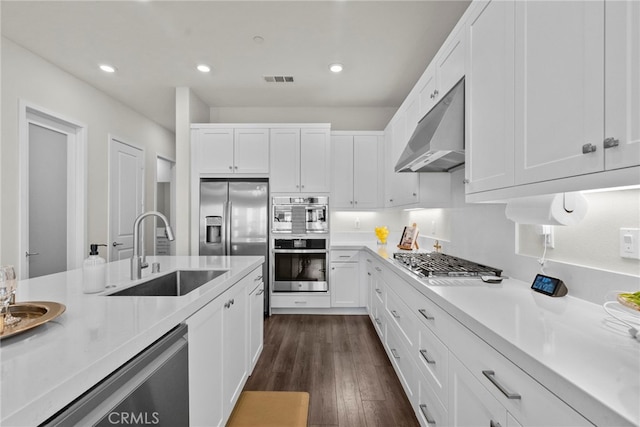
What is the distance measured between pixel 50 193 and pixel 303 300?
10.4 feet

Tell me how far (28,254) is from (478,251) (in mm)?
4209

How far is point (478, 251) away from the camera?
2.22m

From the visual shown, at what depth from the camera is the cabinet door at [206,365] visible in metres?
1.25

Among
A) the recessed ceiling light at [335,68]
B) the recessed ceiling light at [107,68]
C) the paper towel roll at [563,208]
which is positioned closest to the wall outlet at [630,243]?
the paper towel roll at [563,208]

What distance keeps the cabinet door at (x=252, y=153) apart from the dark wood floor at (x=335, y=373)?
201 centimetres

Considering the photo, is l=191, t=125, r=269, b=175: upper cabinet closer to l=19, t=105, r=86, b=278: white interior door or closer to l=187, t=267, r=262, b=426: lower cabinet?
l=19, t=105, r=86, b=278: white interior door

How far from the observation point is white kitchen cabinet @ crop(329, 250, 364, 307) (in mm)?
3955

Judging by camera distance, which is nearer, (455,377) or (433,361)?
(455,377)

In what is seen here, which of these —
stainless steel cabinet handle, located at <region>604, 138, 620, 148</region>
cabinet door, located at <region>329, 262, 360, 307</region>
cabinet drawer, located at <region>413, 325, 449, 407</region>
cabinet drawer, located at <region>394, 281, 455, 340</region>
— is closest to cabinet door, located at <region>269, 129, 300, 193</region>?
cabinet door, located at <region>329, 262, 360, 307</region>

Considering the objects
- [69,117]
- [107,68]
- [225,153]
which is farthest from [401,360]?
[69,117]

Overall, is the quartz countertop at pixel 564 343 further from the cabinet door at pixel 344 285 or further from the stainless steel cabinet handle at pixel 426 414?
the cabinet door at pixel 344 285

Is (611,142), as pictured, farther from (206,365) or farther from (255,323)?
(255,323)

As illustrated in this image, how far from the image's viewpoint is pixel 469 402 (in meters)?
1.16

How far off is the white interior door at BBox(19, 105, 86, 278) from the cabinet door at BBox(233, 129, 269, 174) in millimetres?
1874
